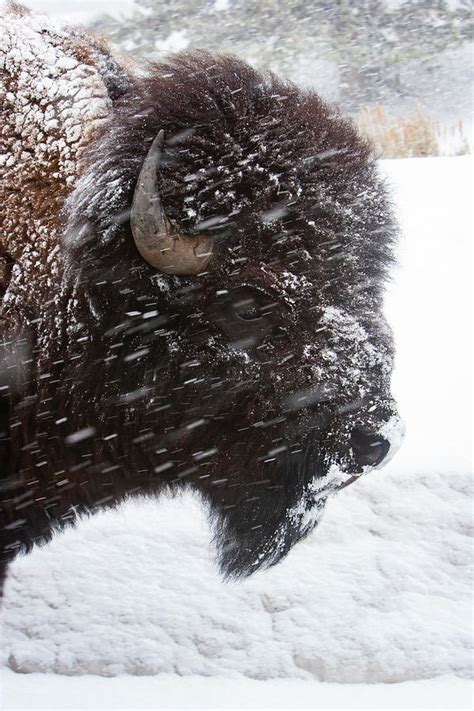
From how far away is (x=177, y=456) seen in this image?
7.65 feet

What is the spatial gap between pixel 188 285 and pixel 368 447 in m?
0.68

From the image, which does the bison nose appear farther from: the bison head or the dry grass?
the dry grass

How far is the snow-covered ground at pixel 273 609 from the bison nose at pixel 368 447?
569 millimetres

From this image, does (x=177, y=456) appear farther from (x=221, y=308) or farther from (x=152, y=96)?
(x=152, y=96)

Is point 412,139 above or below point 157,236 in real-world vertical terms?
below

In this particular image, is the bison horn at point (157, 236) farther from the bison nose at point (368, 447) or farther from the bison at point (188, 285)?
the bison nose at point (368, 447)

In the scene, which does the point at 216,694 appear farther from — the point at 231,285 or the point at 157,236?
the point at 157,236

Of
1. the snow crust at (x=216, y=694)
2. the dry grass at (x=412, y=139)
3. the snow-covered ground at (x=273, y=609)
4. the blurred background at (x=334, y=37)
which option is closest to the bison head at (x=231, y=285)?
the snow-covered ground at (x=273, y=609)

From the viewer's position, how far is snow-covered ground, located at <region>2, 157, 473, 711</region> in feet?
8.82

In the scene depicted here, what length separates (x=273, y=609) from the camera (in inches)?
120

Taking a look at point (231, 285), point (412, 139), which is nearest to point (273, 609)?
point (231, 285)

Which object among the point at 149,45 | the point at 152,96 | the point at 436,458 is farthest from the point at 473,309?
the point at 149,45

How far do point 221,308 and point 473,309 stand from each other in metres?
3.81

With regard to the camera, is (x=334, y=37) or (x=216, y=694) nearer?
(x=216, y=694)
